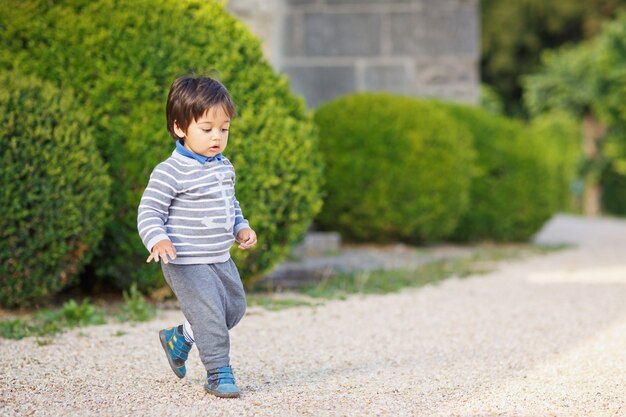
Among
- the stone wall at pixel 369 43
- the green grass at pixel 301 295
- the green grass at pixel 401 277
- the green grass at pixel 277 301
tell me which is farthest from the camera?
the stone wall at pixel 369 43

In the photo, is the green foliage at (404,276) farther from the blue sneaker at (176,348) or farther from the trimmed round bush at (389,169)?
the blue sneaker at (176,348)

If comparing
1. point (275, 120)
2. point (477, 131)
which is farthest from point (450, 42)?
point (275, 120)

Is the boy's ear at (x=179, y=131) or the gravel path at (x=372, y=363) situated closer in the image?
the gravel path at (x=372, y=363)

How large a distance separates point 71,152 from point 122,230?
573 millimetres

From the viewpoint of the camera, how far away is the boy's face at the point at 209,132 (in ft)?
10.4

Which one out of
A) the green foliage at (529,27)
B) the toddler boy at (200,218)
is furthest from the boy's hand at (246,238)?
the green foliage at (529,27)

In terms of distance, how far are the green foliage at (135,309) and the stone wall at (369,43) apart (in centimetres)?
495

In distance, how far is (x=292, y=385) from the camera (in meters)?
3.39

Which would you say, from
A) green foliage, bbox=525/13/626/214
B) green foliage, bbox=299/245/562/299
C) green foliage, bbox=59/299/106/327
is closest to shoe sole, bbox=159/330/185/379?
green foliage, bbox=59/299/106/327

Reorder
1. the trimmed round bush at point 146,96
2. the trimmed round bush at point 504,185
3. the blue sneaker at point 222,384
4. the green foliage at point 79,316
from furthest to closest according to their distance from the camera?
the trimmed round bush at point 504,185 → the trimmed round bush at point 146,96 → the green foliage at point 79,316 → the blue sneaker at point 222,384

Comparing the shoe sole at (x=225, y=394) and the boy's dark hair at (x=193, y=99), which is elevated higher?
the boy's dark hair at (x=193, y=99)

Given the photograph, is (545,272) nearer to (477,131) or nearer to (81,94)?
(477,131)

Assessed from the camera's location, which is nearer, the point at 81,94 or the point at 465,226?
the point at 81,94

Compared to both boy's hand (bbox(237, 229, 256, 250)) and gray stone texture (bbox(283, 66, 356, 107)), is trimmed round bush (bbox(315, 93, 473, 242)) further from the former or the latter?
boy's hand (bbox(237, 229, 256, 250))
